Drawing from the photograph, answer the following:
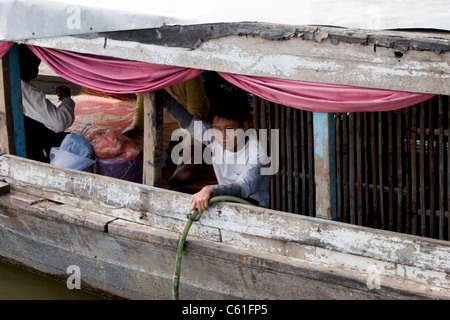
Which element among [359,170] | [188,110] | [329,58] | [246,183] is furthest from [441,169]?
[188,110]

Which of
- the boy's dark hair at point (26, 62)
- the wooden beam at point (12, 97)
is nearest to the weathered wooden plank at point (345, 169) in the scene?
the wooden beam at point (12, 97)

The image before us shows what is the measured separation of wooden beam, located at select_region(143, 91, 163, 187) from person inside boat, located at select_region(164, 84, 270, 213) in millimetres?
368

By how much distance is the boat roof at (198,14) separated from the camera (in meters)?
4.08

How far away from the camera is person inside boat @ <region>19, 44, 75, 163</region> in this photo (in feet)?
19.3

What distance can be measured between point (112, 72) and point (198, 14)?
2.68ft

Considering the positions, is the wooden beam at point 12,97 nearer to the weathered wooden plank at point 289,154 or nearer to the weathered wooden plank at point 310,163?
the weathered wooden plank at point 289,154

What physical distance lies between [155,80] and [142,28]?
13.5 inches

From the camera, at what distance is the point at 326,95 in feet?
13.1

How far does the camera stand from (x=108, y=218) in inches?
204

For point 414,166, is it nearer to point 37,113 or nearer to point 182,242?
point 182,242

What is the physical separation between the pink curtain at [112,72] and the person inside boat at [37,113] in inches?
24.9

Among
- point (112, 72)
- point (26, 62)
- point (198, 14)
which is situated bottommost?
point (112, 72)
